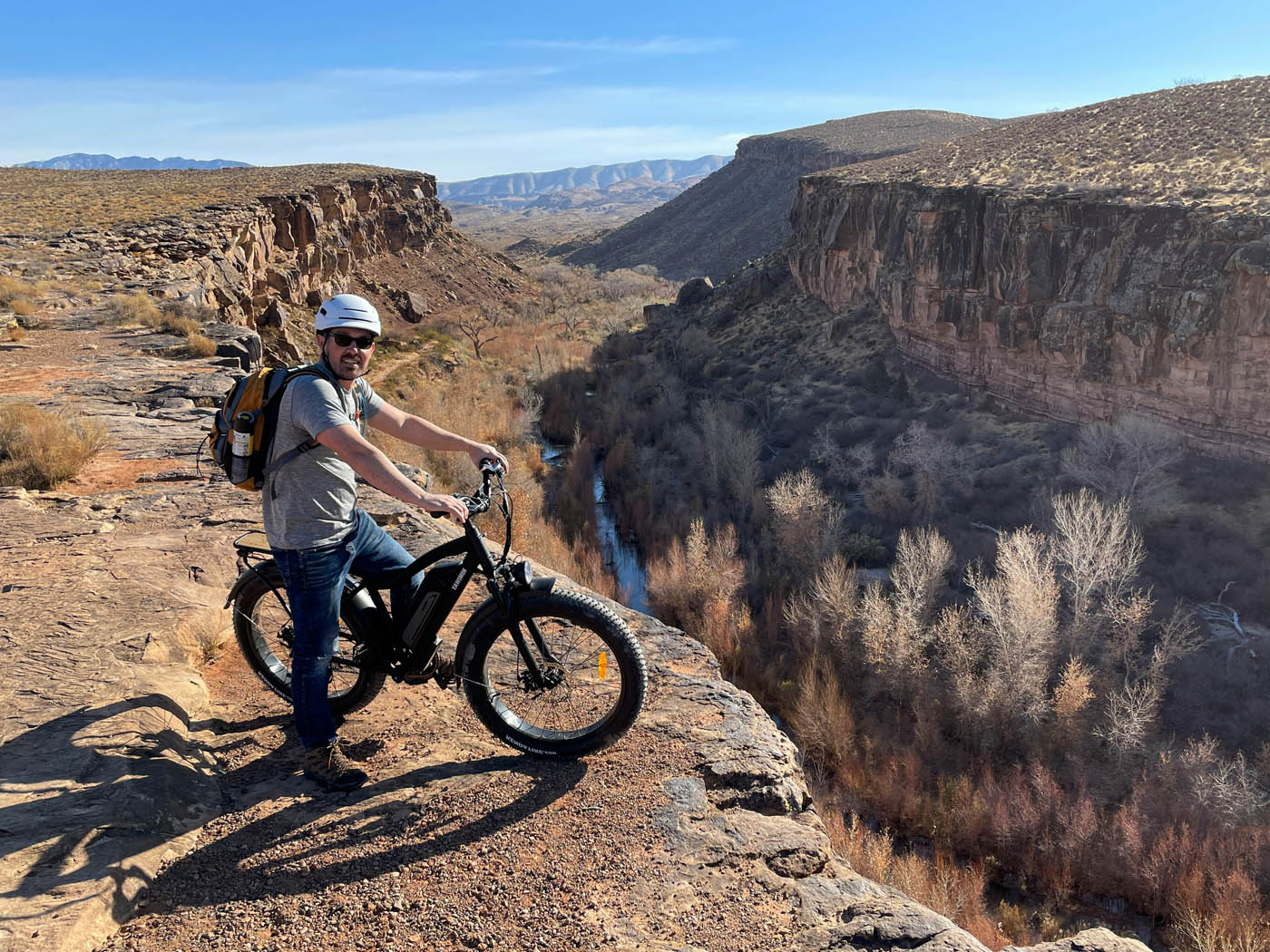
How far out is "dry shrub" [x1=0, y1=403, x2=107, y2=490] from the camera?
22.3ft

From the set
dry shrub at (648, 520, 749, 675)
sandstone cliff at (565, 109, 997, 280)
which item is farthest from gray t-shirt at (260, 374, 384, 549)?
sandstone cliff at (565, 109, 997, 280)

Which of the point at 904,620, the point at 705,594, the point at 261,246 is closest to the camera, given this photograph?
the point at 904,620

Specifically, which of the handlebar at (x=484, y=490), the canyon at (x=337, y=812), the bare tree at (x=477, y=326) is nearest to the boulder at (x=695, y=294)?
the bare tree at (x=477, y=326)

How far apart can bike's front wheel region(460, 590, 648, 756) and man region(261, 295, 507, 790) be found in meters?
0.60

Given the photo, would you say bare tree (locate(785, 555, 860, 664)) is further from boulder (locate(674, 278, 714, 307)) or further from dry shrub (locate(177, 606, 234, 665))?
boulder (locate(674, 278, 714, 307))

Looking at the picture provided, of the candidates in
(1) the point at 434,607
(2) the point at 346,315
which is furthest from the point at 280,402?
(1) the point at 434,607

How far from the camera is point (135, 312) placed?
14156 mm

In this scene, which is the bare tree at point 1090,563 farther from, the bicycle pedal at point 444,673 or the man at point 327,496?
the man at point 327,496

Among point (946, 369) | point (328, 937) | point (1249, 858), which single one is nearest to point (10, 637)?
point (328, 937)

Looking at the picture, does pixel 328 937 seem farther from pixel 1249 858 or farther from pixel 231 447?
pixel 1249 858

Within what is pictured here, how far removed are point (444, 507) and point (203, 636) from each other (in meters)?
2.27

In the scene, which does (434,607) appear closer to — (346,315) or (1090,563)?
(346,315)

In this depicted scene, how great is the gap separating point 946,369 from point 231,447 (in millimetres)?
29074

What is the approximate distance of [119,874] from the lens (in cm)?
287
